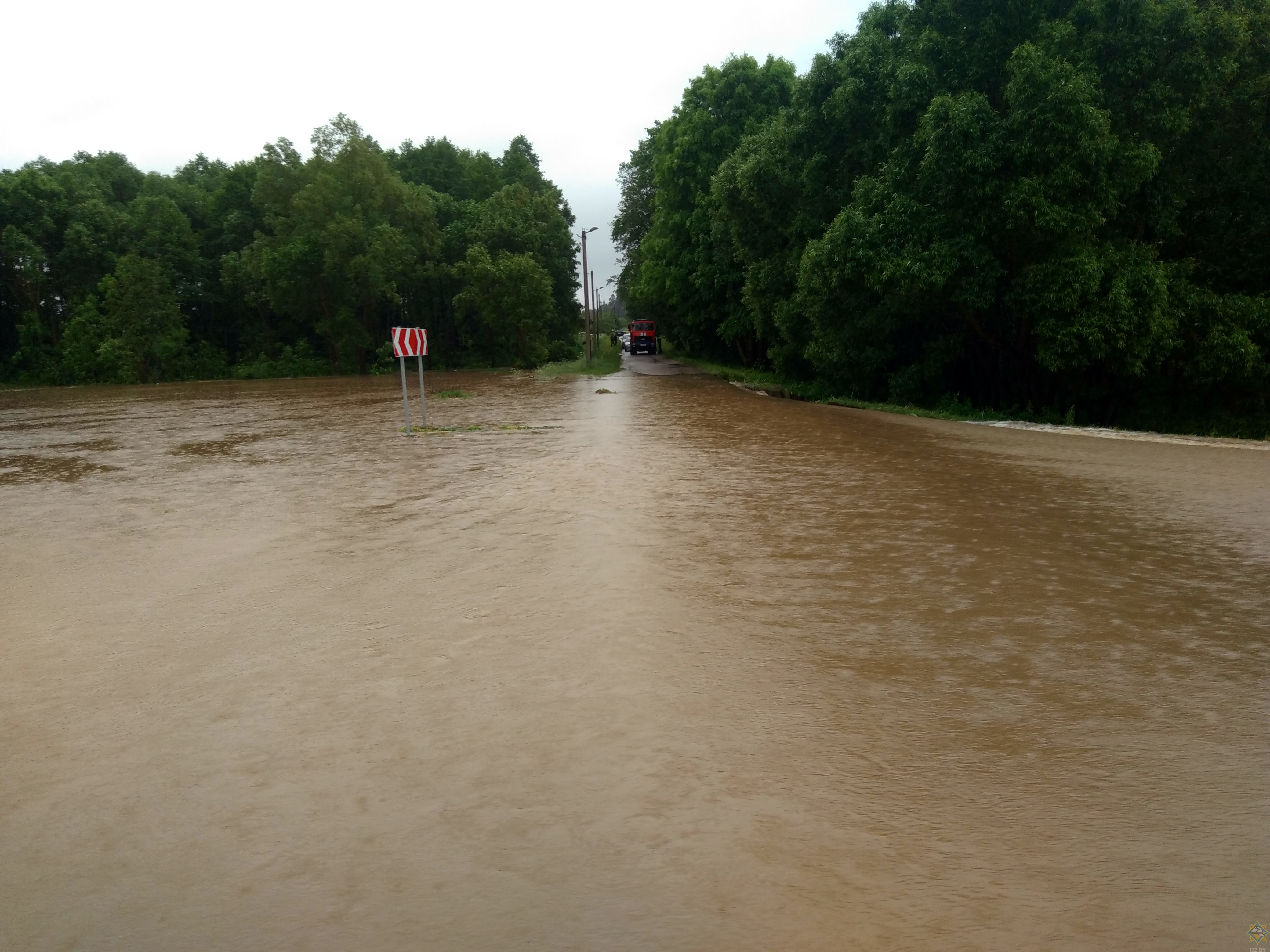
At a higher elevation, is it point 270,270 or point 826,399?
point 270,270

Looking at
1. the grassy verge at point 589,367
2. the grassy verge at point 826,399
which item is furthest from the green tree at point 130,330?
the grassy verge at point 826,399

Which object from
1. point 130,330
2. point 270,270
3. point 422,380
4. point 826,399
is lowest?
point 826,399

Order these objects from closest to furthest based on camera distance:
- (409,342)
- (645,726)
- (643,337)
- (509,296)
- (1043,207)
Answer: (645,726)
(409,342)
(1043,207)
(509,296)
(643,337)

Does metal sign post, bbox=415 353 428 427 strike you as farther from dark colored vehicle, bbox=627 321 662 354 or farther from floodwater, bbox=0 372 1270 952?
dark colored vehicle, bbox=627 321 662 354

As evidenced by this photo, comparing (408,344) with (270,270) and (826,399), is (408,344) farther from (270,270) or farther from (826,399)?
(270,270)

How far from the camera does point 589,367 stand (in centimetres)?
4997

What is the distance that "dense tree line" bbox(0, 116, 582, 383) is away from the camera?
5812 cm

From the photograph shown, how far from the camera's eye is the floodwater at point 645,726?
3.23 meters

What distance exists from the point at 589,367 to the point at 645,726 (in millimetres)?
45864

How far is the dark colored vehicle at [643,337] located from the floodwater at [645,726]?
61189 mm

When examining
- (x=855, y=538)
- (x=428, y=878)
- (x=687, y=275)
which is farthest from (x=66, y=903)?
(x=687, y=275)

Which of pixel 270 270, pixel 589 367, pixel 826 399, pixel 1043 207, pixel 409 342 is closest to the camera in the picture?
pixel 409 342

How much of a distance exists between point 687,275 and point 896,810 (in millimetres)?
46104

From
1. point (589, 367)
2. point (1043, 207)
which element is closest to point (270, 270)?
point (589, 367)
